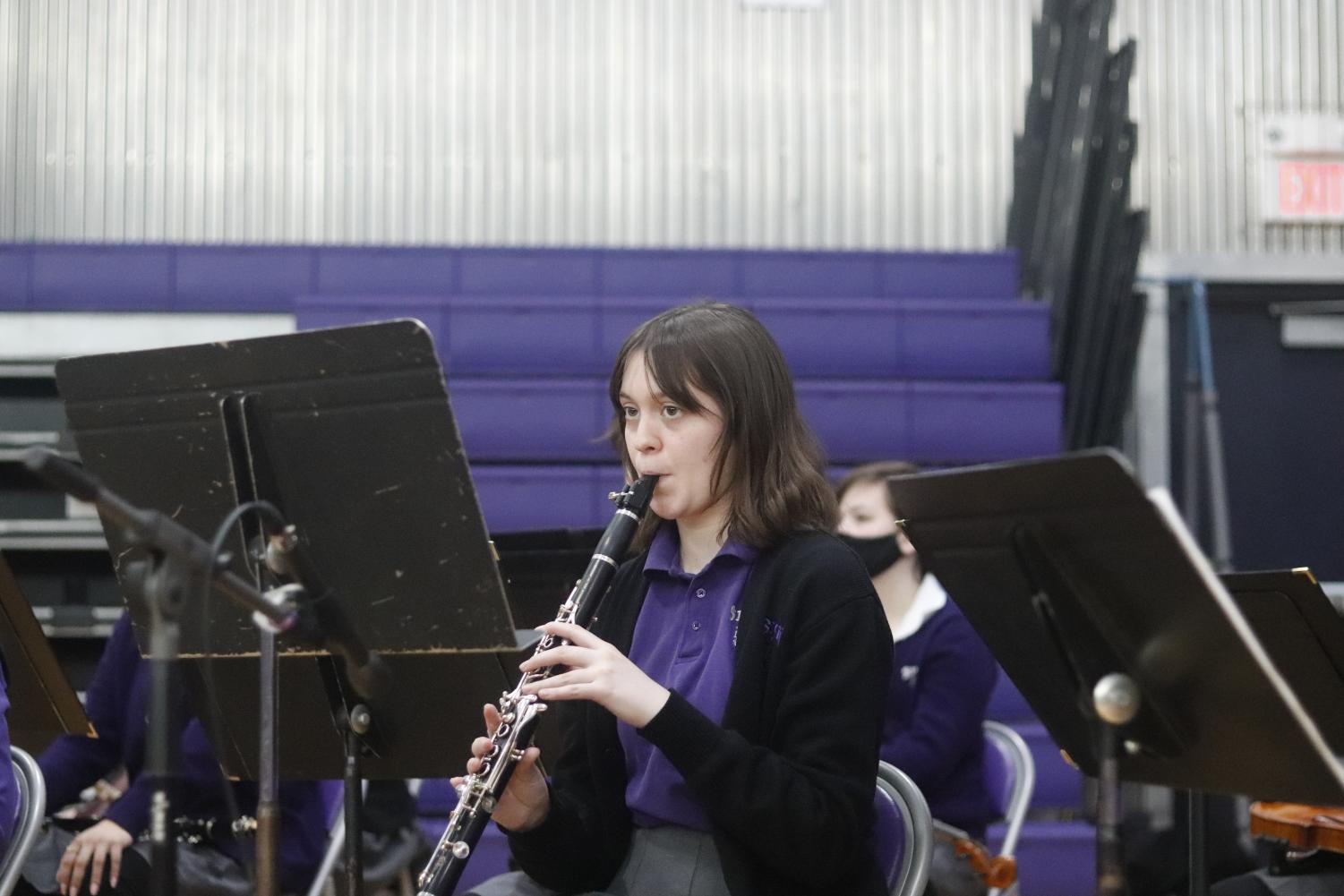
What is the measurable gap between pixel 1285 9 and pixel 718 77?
2.44 meters

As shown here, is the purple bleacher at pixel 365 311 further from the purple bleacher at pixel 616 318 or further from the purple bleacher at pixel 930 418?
the purple bleacher at pixel 930 418

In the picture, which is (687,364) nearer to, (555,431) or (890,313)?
(555,431)

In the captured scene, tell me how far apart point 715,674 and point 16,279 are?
17.0 feet

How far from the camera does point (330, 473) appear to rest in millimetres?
1937

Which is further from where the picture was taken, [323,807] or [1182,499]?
[1182,499]

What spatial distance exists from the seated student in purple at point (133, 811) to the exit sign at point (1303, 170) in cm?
515

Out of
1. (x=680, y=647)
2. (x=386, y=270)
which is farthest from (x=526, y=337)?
(x=680, y=647)

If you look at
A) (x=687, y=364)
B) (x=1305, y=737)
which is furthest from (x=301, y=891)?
(x=1305, y=737)

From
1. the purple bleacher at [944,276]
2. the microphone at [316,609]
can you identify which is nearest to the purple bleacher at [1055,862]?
the purple bleacher at [944,276]

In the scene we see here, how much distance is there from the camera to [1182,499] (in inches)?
245

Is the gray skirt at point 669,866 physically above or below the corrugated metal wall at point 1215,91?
below

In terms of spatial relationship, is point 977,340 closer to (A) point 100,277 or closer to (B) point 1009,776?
(B) point 1009,776

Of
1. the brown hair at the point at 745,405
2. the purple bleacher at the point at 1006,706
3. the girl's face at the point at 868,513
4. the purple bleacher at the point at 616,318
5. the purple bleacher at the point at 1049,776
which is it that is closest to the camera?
the brown hair at the point at 745,405

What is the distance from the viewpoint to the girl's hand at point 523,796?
195cm
